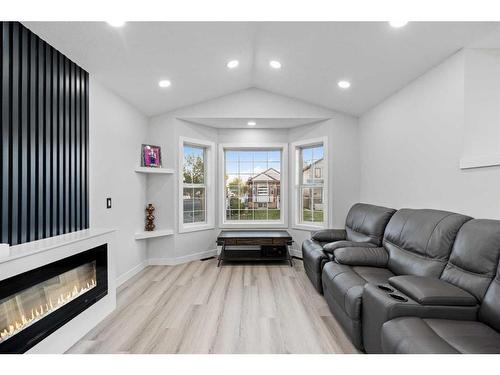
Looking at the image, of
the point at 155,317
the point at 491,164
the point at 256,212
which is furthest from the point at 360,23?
the point at 256,212

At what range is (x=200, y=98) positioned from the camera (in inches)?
170

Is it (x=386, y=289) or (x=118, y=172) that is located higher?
(x=118, y=172)

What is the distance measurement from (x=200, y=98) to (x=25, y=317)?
3444 millimetres

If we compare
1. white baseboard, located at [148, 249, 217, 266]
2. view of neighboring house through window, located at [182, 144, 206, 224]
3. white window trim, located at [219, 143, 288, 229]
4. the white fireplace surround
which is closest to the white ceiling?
view of neighboring house through window, located at [182, 144, 206, 224]

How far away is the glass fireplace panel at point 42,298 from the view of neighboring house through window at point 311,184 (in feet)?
11.6

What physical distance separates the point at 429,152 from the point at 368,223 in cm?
102

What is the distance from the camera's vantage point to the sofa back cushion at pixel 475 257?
5.58 feet

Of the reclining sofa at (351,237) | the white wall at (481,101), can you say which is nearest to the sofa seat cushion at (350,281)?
the reclining sofa at (351,237)

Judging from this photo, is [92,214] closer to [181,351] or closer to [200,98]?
[181,351]

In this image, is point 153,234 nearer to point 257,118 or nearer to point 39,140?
point 39,140

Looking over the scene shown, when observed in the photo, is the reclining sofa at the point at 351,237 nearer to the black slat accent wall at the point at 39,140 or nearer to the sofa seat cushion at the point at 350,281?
the sofa seat cushion at the point at 350,281

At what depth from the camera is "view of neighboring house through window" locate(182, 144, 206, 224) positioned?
4812 mm

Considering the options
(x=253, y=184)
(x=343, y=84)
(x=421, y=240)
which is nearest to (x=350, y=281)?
(x=421, y=240)

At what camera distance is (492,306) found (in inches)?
61.7
